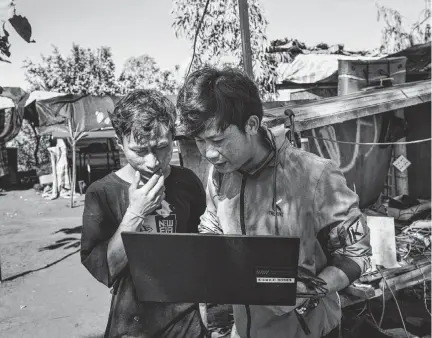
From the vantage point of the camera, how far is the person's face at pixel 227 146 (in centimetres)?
158

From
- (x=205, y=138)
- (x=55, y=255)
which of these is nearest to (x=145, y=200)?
(x=205, y=138)

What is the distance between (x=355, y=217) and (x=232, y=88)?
2.27ft

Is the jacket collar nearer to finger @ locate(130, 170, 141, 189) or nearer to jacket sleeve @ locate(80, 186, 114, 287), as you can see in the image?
finger @ locate(130, 170, 141, 189)

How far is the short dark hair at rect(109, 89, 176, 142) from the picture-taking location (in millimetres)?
1933

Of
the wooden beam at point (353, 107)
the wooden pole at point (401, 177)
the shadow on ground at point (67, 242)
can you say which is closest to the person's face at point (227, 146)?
the wooden beam at point (353, 107)

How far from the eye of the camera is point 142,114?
1937 mm

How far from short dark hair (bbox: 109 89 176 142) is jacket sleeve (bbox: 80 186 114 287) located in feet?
1.16

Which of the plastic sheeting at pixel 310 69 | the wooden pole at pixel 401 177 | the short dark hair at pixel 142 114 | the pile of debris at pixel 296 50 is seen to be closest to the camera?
the short dark hair at pixel 142 114

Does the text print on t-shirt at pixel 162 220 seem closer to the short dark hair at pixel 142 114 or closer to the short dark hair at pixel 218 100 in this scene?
the short dark hair at pixel 142 114

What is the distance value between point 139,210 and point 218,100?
0.60m

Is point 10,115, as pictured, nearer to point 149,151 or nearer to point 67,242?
point 67,242

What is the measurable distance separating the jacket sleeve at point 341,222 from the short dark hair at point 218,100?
0.39 meters

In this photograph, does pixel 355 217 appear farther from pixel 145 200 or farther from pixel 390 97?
pixel 390 97

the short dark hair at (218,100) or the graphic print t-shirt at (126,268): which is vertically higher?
the short dark hair at (218,100)
